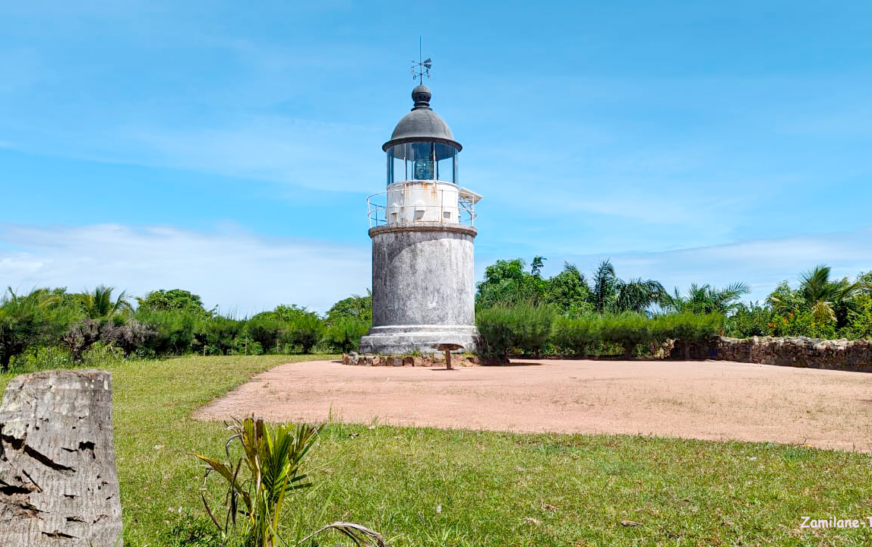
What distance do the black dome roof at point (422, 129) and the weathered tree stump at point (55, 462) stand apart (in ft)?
64.5

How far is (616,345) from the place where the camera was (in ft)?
83.9

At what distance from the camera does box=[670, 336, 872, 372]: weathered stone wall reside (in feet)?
57.6

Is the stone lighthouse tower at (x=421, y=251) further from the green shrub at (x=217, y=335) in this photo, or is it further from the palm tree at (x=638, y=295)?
the palm tree at (x=638, y=295)

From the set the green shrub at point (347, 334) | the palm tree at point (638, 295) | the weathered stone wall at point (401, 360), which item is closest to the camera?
the weathered stone wall at point (401, 360)

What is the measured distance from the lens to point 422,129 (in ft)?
74.3

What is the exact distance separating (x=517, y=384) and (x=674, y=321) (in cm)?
1200

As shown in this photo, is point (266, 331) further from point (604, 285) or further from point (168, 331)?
point (604, 285)

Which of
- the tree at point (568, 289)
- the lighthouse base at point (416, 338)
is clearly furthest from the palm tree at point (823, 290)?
the lighthouse base at point (416, 338)

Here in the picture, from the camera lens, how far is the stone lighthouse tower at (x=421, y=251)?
2261cm

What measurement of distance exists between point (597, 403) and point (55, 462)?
900 centimetres

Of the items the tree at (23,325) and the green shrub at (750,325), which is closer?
the tree at (23,325)

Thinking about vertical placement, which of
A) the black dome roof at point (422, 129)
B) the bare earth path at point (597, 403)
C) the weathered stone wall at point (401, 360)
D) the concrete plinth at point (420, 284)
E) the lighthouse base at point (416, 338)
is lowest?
the bare earth path at point (597, 403)

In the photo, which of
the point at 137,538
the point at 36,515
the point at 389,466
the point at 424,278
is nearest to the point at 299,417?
the point at 389,466

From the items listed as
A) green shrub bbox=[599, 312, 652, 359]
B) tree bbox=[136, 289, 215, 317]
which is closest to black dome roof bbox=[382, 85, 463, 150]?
green shrub bbox=[599, 312, 652, 359]
